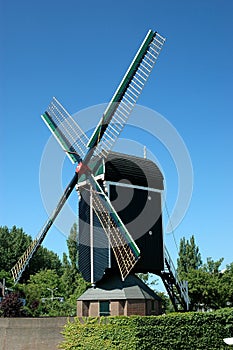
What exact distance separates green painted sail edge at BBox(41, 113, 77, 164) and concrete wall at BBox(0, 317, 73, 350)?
701 cm

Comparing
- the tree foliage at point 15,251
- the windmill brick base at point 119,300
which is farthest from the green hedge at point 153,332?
the tree foliage at point 15,251

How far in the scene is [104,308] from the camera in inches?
778

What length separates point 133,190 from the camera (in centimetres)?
2127

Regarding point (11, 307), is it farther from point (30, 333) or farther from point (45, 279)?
point (45, 279)

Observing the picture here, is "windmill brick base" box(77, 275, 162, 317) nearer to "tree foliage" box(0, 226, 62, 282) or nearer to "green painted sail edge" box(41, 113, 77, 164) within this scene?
"green painted sail edge" box(41, 113, 77, 164)

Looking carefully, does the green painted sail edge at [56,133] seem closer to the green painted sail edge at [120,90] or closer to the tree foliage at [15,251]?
the green painted sail edge at [120,90]

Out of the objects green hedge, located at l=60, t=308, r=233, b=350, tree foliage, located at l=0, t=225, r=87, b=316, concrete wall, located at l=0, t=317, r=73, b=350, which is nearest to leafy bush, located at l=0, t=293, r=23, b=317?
tree foliage, located at l=0, t=225, r=87, b=316

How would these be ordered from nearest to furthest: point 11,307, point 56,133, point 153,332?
point 153,332, point 56,133, point 11,307

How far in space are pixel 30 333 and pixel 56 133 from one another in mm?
9026

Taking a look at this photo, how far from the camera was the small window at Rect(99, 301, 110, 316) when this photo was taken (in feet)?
64.4

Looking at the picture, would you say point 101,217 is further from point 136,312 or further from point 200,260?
point 200,260

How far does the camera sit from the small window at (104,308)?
1964 centimetres

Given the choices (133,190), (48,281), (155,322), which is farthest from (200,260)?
(155,322)

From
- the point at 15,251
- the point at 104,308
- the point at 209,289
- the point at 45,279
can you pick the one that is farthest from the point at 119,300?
the point at 15,251
